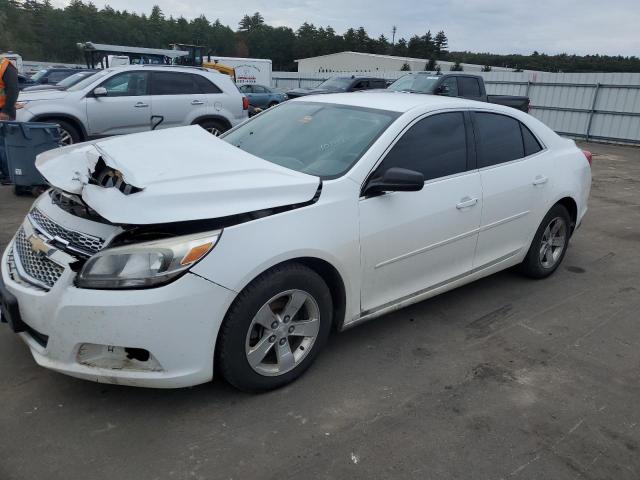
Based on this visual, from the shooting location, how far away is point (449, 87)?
518 inches

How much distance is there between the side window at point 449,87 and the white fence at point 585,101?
23.6ft

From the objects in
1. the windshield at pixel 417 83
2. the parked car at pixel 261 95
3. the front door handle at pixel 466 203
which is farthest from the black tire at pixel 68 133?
the parked car at pixel 261 95

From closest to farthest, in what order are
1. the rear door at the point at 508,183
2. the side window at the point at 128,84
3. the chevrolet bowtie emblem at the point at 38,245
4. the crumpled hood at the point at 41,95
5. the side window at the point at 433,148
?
the chevrolet bowtie emblem at the point at 38,245 < the side window at the point at 433,148 < the rear door at the point at 508,183 < the crumpled hood at the point at 41,95 < the side window at the point at 128,84

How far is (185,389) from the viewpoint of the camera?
9.50ft

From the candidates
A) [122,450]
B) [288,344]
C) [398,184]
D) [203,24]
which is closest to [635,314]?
[398,184]

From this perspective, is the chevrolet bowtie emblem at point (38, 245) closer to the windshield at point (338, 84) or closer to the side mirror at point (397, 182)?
the side mirror at point (397, 182)

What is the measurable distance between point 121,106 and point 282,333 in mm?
7364

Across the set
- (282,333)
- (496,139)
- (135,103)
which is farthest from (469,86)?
(282,333)

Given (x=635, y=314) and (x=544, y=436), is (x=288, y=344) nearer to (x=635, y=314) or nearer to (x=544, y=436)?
(x=544, y=436)

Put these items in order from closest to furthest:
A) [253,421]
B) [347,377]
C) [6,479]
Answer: [6,479] → [253,421] → [347,377]

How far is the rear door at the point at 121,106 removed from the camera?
8.58 m

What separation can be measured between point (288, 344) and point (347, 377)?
450 millimetres

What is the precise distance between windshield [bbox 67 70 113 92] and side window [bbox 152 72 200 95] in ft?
2.69

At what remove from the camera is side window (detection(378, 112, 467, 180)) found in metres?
3.39
